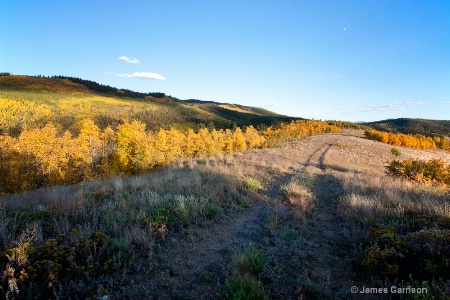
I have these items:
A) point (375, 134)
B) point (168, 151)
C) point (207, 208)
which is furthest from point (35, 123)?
point (375, 134)

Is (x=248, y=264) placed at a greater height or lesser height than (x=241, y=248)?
greater

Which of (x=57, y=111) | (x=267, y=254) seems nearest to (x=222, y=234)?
(x=267, y=254)

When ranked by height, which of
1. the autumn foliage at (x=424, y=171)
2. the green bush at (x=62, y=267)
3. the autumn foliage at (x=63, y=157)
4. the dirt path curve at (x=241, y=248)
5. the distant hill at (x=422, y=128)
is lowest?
the autumn foliage at (x=63, y=157)

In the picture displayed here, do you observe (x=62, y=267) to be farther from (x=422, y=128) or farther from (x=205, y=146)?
(x=422, y=128)

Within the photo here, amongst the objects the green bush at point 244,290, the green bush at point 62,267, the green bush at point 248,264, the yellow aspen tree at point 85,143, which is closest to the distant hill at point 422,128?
the yellow aspen tree at point 85,143

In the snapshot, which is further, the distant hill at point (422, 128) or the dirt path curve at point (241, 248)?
the distant hill at point (422, 128)

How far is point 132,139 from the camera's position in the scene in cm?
3269

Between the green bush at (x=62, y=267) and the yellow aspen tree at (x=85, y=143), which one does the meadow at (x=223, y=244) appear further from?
the yellow aspen tree at (x=85, y=143)

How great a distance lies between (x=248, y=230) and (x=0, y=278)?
15.2 ft

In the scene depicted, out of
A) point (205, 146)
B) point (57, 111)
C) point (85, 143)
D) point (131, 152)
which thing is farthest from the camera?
point (57, 111)

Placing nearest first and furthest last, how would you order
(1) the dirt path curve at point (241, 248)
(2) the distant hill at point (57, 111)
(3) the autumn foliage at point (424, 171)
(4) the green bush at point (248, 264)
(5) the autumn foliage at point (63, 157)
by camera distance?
(1) the dirt path curve at point (241, 248) < (4) the green bush at point (248, 264) < (3) the autumn foliage at point (424, 171) < (5) the autumn foliage at point (63, 157) < (2) the distant hill at point (57, 111)

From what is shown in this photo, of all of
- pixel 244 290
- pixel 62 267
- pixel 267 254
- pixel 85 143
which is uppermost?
pixel 244 290

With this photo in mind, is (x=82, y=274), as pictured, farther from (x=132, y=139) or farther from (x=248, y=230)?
(x=132, y=139)

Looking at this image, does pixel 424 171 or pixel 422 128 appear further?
pixel 422 128
